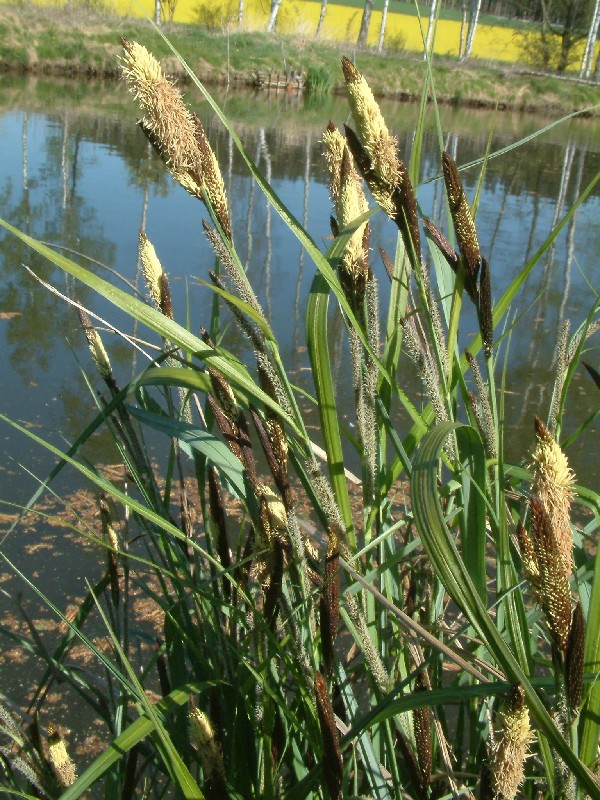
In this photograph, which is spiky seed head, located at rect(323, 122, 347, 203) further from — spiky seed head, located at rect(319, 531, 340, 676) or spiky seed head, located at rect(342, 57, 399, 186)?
spiky seed head, located at rect(319, 531, 340, 676)

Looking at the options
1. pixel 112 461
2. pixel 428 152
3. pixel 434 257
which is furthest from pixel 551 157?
pixel 434 257

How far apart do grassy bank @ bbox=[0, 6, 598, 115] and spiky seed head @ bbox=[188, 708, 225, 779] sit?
11176 mm

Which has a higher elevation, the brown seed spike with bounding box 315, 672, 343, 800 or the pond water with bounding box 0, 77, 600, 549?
the brown seed spike with bounding box 315, 672, 343, 800

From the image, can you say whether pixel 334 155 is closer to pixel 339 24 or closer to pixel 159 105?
pixel 159 105

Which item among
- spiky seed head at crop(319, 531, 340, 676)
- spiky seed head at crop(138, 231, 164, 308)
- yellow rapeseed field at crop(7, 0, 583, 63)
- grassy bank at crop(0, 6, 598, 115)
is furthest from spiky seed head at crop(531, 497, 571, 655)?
yellow rapeseed field at crop(7, 0, 583, 63)

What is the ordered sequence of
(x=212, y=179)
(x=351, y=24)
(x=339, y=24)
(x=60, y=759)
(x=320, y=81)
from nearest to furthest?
(x=212, y=179) < (x=60, y=759) < (x=320, y=81) < (x=351, y=24) < (x=339, y=24)

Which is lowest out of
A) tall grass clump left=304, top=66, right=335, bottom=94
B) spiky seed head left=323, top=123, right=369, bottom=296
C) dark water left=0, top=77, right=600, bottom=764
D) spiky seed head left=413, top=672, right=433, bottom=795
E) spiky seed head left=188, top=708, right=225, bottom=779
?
dark water left=0, top=77, right=600, bottom=764

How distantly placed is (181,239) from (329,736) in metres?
3.96

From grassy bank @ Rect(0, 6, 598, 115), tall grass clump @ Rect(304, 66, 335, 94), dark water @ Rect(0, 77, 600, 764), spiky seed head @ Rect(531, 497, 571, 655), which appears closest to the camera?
spiky seed head @ Rect(531, 497, 571, 655)

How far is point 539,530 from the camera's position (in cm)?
34

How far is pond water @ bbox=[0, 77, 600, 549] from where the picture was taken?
268 centimetres

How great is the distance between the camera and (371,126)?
0.44 meters

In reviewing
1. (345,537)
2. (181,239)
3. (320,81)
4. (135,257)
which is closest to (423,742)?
(345,537)

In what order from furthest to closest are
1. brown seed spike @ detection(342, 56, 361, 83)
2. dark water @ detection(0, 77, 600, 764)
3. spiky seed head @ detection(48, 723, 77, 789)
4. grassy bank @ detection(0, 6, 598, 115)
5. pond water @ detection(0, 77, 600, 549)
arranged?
grassy bank @ detection(0, 6, 598, 115), pond water @ detection(0, 77, 600, 549), dark water @ detection(0, 77, 600, 764), spiky seed head @ detection(48, 723, 77, 789), brown seed spike @ detection(342, 56, 361, 83)
